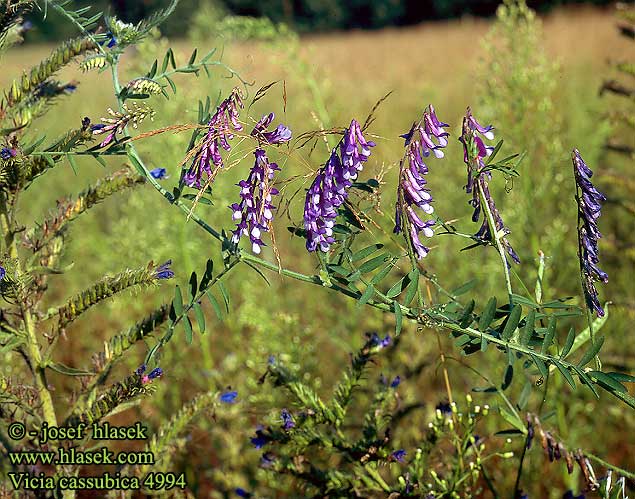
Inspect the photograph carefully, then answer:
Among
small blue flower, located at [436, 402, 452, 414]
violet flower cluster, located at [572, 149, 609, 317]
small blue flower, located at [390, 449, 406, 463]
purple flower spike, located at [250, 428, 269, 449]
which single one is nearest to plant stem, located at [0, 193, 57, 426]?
purple flower spike, located at [250, 428, 269, 449]

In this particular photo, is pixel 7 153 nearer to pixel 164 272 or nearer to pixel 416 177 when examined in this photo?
pixel 164 272

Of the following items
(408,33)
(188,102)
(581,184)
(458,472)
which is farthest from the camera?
(408,33)

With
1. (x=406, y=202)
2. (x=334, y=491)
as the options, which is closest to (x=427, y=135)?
(x=406, y=202)

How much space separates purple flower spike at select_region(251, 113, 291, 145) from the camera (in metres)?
0.98

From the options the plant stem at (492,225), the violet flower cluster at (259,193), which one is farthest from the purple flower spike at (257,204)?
the plant stem at (492,225)

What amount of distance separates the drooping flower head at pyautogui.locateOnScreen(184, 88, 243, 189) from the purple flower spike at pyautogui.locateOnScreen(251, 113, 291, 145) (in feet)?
0.12

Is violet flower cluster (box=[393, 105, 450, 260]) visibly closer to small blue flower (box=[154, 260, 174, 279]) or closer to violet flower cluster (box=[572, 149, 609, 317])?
violet flower cluster (box=[572, 149, 609, 317])

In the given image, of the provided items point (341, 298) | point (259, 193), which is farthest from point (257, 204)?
point (341, 298)

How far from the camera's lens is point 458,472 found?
1267 mm

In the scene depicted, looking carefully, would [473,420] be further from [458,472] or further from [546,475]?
[546,475]

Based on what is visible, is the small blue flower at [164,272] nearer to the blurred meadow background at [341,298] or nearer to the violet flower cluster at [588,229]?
the blurred meadow background at [341,298]

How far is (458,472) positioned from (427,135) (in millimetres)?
633

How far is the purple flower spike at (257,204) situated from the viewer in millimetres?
983

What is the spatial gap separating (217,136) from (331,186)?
18 centimetres
